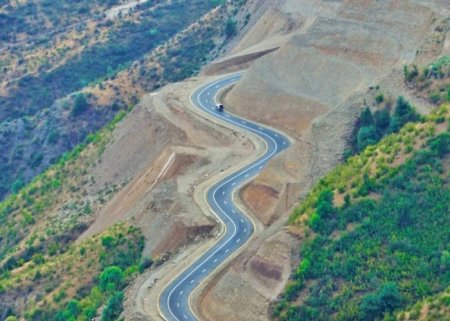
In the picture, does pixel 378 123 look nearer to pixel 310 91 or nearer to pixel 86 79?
pixel 310 91

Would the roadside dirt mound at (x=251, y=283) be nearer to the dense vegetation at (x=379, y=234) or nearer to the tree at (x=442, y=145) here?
the dense vegetation at (x=379, y=234)

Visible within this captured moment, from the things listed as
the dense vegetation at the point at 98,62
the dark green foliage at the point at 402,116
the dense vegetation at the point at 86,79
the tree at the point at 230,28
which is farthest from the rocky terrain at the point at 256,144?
the dense vegetation at the point at 98,62

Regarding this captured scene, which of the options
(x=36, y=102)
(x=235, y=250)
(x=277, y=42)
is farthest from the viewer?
(x=36, y=102)

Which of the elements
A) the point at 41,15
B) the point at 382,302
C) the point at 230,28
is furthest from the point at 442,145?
the point at 41,15

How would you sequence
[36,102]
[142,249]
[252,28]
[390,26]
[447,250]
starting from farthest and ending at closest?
1. [36,102]
2. [252,28]
3. [390,26]
4. [142,249]
5. [447,250]

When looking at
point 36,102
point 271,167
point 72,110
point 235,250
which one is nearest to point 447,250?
point 235,250

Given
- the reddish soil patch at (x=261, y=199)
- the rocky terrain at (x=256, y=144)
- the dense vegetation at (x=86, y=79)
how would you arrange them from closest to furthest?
the rocky terrain at (x=256, y=144), the reddish soil patch at (x=261, y=199), the dense vegetation at (x=86, y=79)

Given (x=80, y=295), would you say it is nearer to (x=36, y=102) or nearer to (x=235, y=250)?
(x=235, y=250)

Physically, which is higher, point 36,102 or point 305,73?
point 305,73
